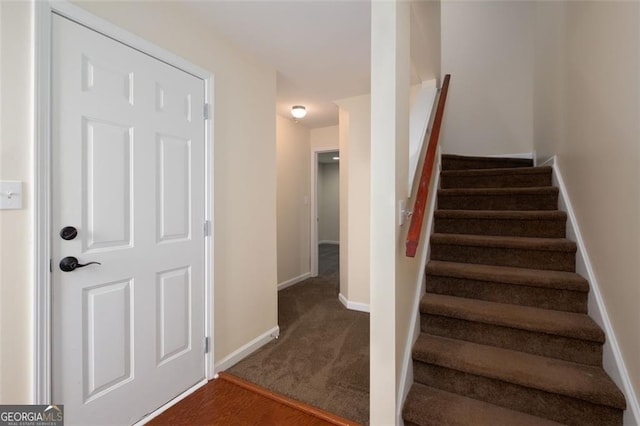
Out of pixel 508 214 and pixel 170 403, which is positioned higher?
pixel 508 214

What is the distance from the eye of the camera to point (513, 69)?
10.7ft

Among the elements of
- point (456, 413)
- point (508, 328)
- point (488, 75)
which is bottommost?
point (456, 413)

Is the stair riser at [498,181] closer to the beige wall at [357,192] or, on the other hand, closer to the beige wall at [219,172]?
the beige wall at [357,192]

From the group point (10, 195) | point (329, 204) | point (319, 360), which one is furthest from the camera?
point (329, 204)

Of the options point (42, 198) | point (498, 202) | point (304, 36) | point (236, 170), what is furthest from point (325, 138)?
point (42, 198)

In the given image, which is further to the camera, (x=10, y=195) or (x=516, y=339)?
(x=516, y=339)

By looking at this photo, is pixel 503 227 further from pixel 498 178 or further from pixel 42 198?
pixel 42 198

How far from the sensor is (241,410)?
1.64 metres

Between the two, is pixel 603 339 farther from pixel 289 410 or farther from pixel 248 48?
pixel 248 48

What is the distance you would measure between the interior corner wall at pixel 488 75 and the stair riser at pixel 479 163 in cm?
42

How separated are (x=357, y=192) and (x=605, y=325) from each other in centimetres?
226

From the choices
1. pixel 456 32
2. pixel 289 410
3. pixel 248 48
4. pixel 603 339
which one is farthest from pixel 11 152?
pixel 456 32

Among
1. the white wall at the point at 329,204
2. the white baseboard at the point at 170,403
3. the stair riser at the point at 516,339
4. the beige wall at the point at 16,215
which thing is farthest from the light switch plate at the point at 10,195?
the white wall at the point at 329,204

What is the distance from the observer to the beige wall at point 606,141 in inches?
46.5
